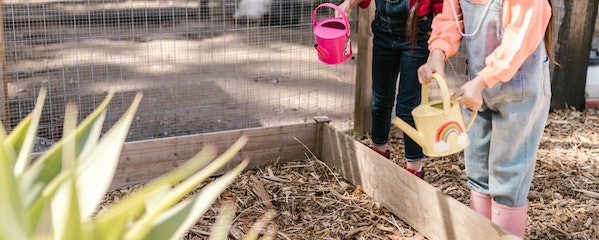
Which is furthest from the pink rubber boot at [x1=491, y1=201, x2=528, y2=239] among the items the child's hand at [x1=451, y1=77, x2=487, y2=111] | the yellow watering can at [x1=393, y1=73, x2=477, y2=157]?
the child's hand at [x1=451, y1=77, x2=487, y2=111]

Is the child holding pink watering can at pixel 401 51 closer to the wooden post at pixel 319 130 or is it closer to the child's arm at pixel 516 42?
the wooden post at pixel 319 130

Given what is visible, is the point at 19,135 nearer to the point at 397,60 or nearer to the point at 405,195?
the point at 405,195

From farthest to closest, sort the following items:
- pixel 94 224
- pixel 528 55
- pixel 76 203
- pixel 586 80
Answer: pixel 586 80, pixel 528 55, pixel 94 224, pixel 76 203

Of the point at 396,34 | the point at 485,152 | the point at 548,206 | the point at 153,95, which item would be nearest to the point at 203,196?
the point at 485,152

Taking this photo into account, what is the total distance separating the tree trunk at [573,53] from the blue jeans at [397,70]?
1861 millimetres

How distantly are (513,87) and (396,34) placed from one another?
957mm

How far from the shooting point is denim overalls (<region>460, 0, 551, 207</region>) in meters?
2.42

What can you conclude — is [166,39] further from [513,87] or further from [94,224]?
[94,224]

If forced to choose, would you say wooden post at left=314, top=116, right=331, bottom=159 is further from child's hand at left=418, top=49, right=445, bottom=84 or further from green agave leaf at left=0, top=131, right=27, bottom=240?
green agave leaf at left=0, top=131, right=27, bottom=240

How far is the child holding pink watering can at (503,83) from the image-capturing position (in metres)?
2.28

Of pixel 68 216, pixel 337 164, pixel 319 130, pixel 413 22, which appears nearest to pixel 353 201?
pixel 337 164

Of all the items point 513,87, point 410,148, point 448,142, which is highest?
point 513,87

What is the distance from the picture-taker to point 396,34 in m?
3.30

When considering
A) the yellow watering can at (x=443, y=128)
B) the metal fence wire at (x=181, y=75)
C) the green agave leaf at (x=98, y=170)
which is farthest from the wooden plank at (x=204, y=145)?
the green agave leaf at (x=98, y=170)
